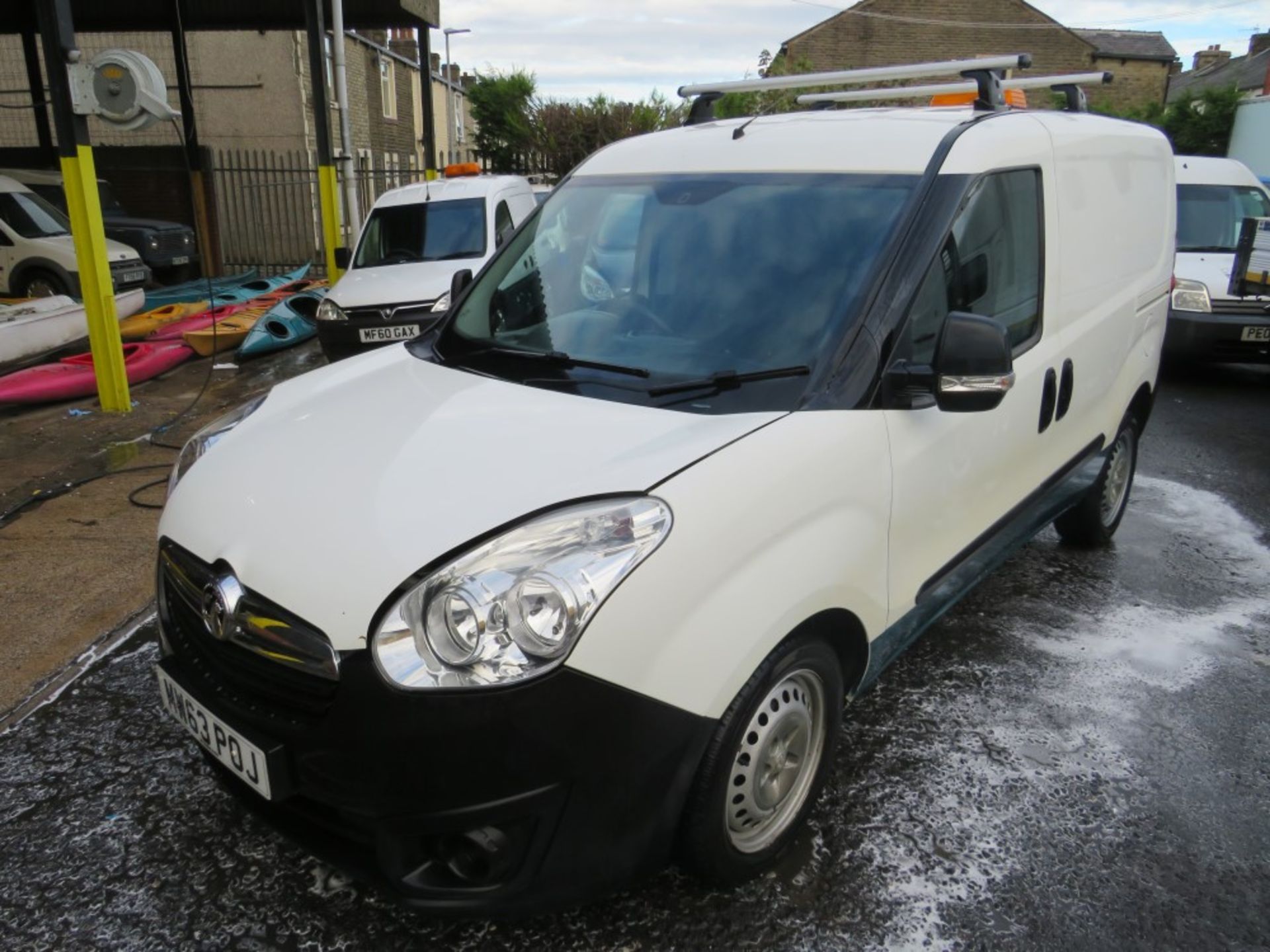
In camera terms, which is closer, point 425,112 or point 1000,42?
point 425,112

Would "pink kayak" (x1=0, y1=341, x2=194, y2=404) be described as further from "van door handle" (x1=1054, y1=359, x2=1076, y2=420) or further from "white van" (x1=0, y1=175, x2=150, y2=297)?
"van door handle" (x1=1054, y1=359, x2=1076, y2=420)

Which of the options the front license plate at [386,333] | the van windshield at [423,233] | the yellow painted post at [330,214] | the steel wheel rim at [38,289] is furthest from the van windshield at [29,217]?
the front license plate at [386,333]

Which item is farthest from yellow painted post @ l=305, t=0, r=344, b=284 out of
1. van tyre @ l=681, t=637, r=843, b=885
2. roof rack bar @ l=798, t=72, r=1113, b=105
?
van tyre @ l=681, t=637, r=843, b=885

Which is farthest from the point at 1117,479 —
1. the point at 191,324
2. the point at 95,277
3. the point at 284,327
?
the point at 191,324

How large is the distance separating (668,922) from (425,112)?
47.9ft

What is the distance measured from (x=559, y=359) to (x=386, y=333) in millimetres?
6629

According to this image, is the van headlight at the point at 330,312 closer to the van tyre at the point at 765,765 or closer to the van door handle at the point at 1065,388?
the van door handle at the point at 1065,388

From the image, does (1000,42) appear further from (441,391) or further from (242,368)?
(441,391)

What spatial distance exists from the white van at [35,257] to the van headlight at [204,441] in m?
11.4

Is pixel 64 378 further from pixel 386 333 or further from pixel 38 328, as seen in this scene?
pixel 386 333

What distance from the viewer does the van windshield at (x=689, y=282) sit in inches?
107

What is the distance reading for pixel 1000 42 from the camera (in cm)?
4116

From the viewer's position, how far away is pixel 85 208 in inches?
291

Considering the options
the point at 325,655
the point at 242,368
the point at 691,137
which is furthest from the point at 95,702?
the point at 242,368
